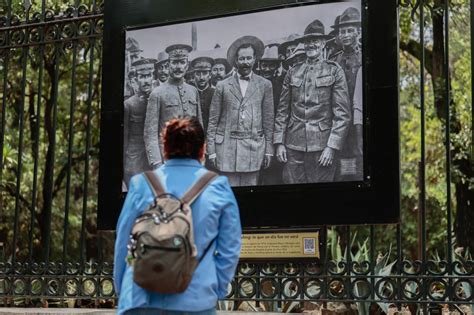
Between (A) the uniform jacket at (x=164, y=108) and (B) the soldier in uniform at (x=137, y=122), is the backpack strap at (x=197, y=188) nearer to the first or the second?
(A) the uniform jacket at (x=164, y=108)

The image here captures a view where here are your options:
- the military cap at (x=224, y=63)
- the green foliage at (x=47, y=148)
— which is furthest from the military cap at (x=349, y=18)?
the green foliage at (x=47, y=148)

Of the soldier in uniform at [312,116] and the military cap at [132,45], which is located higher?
the military cap at [132,45]

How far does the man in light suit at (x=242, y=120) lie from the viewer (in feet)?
22.3

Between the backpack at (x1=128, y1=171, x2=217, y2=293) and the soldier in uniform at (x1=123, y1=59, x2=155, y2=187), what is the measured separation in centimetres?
369

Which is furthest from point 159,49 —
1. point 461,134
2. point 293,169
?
point 461,134

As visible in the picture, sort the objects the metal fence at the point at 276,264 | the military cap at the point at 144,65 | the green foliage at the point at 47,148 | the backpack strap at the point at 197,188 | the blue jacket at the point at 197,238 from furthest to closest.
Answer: the green foliage at the point at 47,148
the military cap at the point at 144,65
the metal fence at the point at 276,264
the backpack strap at the point at 197,188
the blue jacket at the point at 197,238

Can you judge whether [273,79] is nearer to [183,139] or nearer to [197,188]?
[183,139]

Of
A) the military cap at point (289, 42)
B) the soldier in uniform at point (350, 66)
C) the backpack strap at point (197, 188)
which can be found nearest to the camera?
the backpack strap at point (197, 188)

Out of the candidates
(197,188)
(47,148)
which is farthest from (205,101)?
(47,148)

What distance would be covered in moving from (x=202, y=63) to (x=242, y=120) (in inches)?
28.0

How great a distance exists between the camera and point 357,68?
6.46 m

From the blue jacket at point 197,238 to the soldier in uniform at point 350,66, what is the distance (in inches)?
107

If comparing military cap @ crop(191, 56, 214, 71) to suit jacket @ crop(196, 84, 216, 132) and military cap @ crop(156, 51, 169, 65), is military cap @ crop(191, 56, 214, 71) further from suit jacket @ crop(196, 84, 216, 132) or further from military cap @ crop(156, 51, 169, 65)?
military cap @ crop(156, 51, 169, 65)

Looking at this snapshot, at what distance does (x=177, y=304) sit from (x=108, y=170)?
4.04 metres
